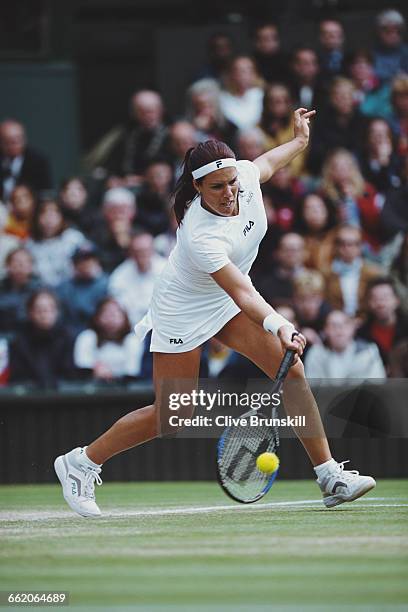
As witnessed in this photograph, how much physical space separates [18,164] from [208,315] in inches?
220

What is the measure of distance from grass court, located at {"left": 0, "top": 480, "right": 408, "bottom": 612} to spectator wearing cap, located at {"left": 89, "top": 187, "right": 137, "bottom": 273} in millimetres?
4020

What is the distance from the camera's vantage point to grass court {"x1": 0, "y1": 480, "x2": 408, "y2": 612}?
442cm

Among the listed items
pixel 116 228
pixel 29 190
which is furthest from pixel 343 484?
pixel 29 190

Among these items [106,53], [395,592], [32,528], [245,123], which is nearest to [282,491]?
[32,528]

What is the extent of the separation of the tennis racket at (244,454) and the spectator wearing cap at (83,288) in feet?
14.7

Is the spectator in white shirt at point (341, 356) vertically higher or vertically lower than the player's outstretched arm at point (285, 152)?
lower

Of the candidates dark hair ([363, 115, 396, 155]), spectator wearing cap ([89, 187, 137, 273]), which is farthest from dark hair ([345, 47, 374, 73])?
spectator wearing cap ([89, 187, 137, 273])

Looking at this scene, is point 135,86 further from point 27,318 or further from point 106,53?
point 27,318

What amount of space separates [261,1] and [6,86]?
2761 millimetres

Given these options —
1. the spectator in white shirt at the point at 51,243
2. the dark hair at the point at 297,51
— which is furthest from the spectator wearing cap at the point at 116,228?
the dark hair at the point at 297,51

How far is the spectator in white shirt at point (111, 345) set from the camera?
997 centimetres

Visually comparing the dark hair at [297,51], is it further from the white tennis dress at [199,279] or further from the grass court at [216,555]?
the grass court at [216,555]

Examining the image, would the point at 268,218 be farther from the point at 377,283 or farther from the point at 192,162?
the point at 192,162

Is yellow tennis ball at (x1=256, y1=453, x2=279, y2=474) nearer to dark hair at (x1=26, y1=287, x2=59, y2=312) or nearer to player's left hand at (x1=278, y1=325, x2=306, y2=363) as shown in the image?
player's left hand at (x1=278, y1=325, x2=306, y2=363)
